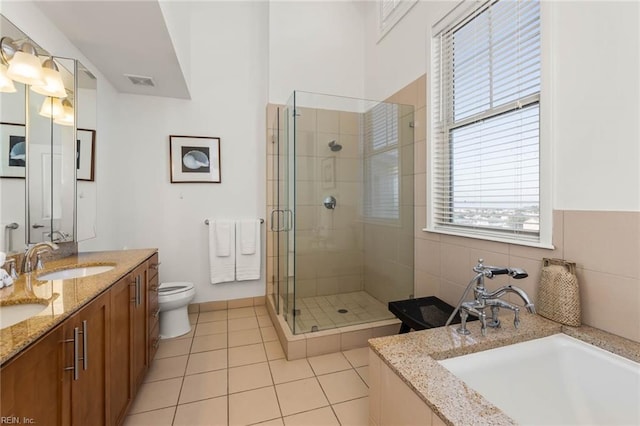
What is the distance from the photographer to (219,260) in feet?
9.64

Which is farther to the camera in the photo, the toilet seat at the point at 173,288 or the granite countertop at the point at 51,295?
the toilet seat at the point at 173,288

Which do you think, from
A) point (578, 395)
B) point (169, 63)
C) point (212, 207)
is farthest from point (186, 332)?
point (578, 395)

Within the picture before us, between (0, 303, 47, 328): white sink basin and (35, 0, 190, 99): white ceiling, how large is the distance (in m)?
1.57

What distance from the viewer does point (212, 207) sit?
9.73ft

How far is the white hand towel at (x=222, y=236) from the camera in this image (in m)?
2.90

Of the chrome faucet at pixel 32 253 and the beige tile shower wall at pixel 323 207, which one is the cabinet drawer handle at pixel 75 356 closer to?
the chrome faucet at pixel 32 253

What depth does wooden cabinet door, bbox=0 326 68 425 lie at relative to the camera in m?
0.66

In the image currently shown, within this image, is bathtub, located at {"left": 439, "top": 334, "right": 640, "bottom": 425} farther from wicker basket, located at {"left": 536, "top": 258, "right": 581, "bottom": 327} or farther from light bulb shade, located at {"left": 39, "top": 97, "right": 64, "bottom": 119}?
light bulb shade, located at {"left": 39, "top": 97, "right": 64, "bottom": 119}

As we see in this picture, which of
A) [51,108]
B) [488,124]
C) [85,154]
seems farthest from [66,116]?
[488,124]

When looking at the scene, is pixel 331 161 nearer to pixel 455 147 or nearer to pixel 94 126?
pixel 455 147

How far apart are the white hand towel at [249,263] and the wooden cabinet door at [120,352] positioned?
4.85ft

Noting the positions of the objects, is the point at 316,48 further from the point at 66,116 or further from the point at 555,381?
the point at 555,381

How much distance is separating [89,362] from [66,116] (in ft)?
5.24

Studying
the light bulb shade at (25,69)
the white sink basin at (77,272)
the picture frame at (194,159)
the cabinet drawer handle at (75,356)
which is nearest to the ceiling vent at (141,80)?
the picture frame at (194,159)
